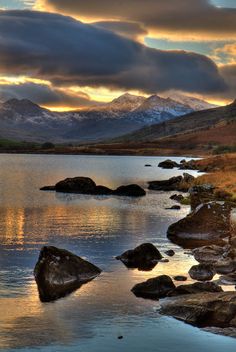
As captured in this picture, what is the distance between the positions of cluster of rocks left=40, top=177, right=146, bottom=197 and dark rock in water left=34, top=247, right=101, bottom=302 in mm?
58899

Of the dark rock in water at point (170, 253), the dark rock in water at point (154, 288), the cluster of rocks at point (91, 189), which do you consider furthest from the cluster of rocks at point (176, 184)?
the dark rock in water at point (154, 288)

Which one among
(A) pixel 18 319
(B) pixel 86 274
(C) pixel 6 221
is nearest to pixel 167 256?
(B) pixel 86 274

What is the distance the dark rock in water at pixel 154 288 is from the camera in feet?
106

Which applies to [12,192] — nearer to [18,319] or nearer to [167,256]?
[167,256]

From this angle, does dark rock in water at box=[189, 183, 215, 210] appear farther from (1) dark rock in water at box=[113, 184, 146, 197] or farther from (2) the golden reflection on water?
(2) the golden reflection on water

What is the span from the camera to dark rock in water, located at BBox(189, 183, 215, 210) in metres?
77.3

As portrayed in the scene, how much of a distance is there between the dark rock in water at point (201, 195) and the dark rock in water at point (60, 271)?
40375mm

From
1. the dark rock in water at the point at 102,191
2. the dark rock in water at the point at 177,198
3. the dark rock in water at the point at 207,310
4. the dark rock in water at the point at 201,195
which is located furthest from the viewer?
the dark rock in water at the point at 102,191

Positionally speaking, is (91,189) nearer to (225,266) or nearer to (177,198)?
(177,198)

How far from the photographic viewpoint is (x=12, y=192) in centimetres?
9875

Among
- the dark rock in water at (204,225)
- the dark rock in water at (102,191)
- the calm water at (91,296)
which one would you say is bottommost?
the calm water at (91,296)

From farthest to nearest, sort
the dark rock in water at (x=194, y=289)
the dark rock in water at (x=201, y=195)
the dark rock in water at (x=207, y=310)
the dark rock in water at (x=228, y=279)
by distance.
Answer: the dark rock in water at (x=201, y=195) < the dark rock in water at (x=228, y=279) < the dark rock in water at (x=194, y=289) < the dark rock in water at (x=207, y=310)

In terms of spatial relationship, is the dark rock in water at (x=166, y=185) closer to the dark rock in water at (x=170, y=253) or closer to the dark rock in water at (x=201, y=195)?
the dark rock in water at (x=201, y=195)

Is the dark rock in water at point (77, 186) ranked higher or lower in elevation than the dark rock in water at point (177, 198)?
higher
